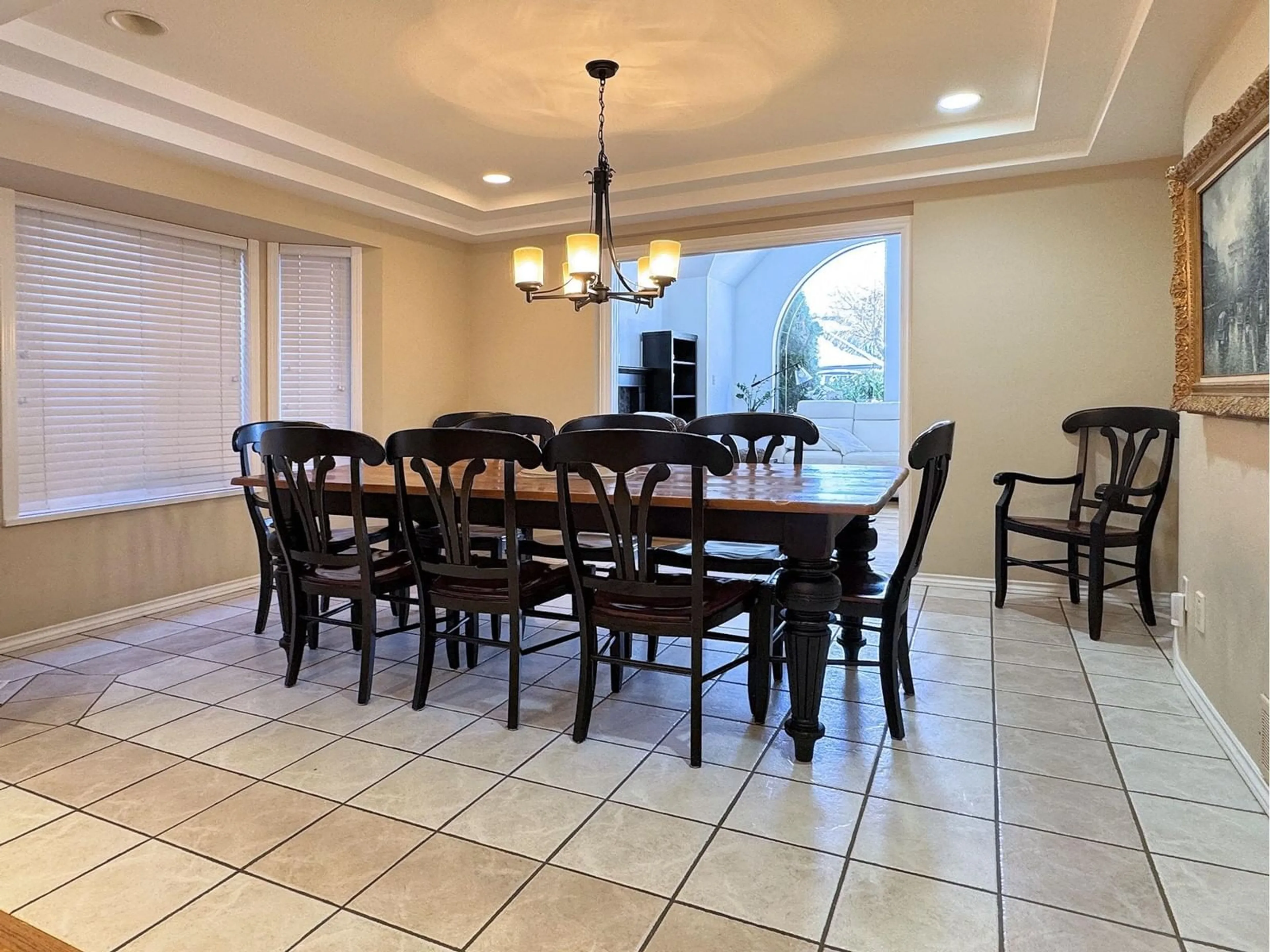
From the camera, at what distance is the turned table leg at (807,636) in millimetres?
2219

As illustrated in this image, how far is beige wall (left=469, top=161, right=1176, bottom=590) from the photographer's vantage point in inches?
152

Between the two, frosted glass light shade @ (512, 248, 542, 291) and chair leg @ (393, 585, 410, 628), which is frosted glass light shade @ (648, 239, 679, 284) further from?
chair leg @ (393, 585, 410, 628)

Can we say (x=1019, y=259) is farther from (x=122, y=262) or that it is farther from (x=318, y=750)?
(x=122, y=262)

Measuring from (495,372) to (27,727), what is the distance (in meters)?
3.71

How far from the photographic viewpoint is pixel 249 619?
12.5 feet

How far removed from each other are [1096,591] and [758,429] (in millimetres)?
1624

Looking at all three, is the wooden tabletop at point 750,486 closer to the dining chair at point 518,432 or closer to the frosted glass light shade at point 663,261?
the dining chair at point 518,432

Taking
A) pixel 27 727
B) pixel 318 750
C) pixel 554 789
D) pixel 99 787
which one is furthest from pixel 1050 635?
pixel 27 727

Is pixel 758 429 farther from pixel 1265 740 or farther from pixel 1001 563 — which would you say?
pixel 1265 740

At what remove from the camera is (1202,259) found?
2.51 m

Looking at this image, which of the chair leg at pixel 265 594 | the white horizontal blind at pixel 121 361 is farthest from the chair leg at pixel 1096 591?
the white horizontal blind at pixel 121 361

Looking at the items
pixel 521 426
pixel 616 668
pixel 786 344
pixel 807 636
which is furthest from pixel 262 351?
pixel 786 344

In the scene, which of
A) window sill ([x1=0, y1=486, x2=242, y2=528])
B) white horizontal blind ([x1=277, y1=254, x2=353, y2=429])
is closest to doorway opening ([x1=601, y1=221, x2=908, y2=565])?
white horizontal blind ([x1=277, y1=254, x2=353, y2=429])

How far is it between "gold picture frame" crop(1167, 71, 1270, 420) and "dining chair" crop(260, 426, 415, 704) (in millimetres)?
2522
